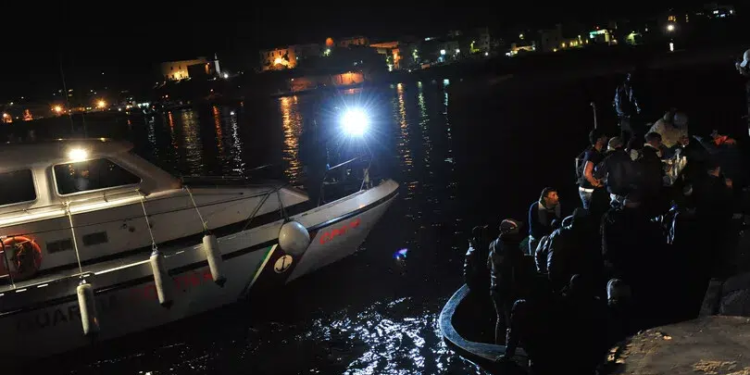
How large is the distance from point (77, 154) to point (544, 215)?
24.5ft

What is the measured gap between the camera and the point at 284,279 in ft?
37.1

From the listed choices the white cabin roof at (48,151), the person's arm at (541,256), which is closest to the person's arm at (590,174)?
the person's arm at (541,256)

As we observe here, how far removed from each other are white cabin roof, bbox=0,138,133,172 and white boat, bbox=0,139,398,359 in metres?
0.02

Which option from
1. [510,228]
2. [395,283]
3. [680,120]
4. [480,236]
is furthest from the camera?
[395,283]

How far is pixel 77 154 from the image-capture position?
9.84m

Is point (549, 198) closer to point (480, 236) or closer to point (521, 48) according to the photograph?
point (480, 236)

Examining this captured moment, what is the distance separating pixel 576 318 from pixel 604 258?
83.5 inches

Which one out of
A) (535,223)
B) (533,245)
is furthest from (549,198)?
(533,245)

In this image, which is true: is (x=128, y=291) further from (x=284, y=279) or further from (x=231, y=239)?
(x=284, y=279)

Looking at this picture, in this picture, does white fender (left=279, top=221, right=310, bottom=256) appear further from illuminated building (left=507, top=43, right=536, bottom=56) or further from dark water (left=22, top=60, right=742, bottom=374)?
illuminated building (left=507, top=43, right=536, bottom=56)

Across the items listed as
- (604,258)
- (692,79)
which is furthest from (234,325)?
(692,79)

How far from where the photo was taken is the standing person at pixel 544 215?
826 cm

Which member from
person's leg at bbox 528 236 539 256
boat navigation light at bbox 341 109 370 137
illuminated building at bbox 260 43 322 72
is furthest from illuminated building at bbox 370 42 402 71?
person's leg at bbox 528 236 539 256

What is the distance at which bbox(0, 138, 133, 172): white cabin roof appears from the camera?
9.53 metres
